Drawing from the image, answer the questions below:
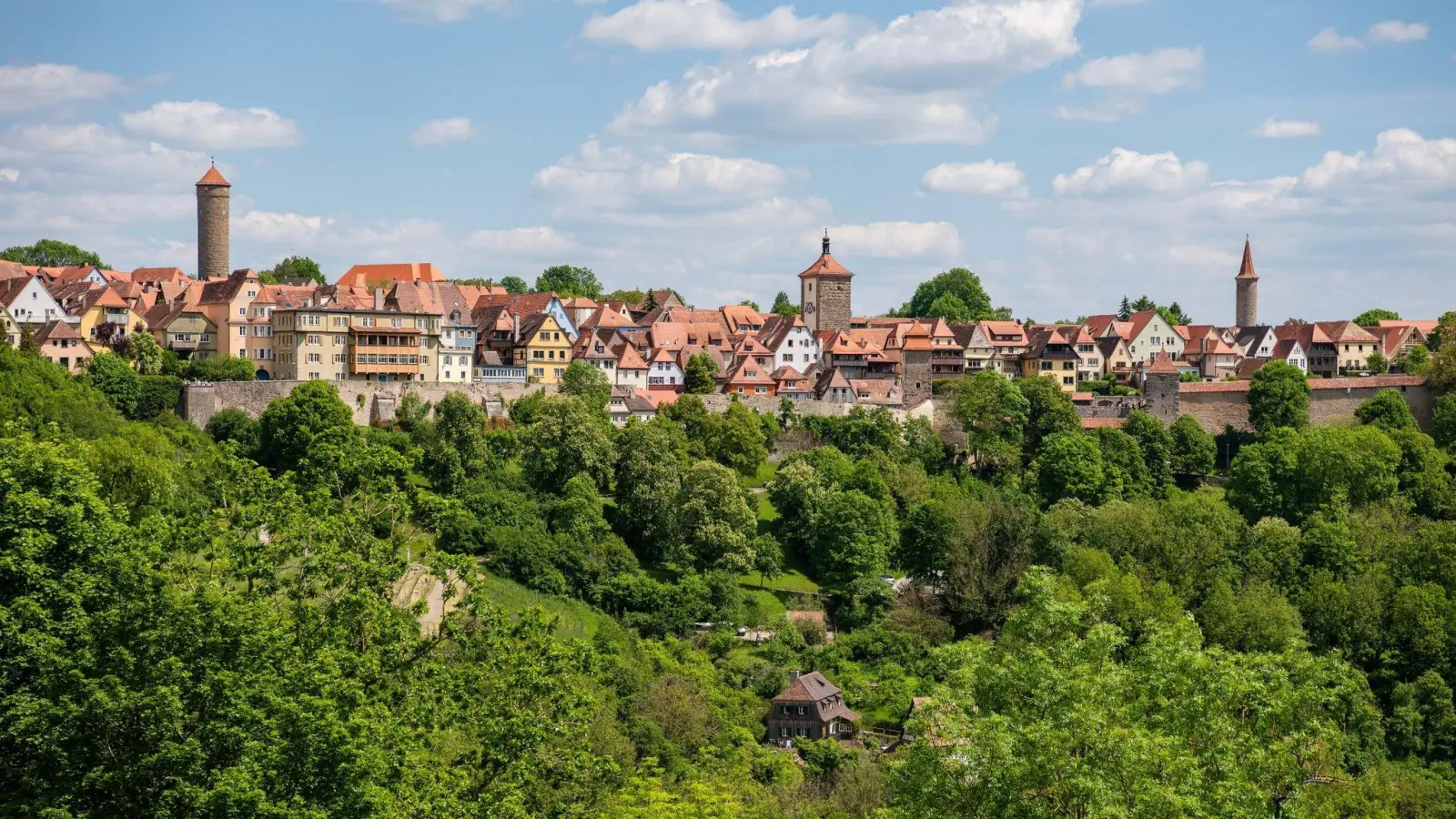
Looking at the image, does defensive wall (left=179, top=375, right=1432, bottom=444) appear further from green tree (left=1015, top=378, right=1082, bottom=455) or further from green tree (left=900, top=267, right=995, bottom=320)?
green tree (left=900, top=267, right=995, bottom=320)

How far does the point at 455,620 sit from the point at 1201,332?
68.9 m

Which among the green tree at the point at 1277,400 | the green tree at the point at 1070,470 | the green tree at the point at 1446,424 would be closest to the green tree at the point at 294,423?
the green tree at the point at 1070,470

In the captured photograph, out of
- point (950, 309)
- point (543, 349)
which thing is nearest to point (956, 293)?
point (950, 309)

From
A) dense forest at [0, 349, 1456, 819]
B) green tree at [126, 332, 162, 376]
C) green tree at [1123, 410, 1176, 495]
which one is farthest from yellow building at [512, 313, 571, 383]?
green tree at [1123, 410, 1176, 495]

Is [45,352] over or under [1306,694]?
over

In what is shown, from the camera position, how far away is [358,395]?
5688 centimetres

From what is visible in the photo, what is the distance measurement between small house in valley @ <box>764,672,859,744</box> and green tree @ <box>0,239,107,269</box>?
2687 inches

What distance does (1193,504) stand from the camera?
57219 millimetres

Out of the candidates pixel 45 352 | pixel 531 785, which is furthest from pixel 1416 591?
pixel 45 352

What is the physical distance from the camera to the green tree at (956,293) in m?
104

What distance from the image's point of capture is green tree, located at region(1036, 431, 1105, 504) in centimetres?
6141

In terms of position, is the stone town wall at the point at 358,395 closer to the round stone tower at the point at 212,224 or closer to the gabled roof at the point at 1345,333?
the round stone tower at the point at 212,224

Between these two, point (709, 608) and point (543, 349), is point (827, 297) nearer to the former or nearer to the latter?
point (543, 349)

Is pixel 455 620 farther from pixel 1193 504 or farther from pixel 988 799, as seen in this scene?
pixel 1193 504
